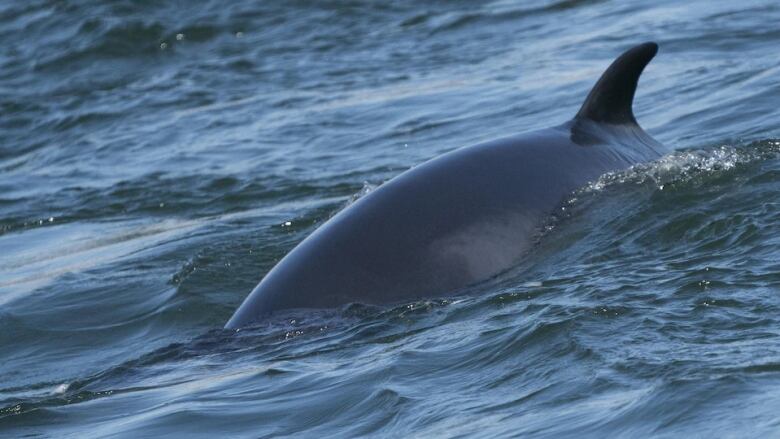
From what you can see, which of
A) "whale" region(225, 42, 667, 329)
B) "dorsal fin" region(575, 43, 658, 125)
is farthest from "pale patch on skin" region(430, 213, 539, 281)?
"dorsal fin" region(575, 43, 658, 125)

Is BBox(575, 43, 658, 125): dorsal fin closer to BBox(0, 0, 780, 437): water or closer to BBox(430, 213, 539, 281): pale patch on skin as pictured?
BBox(0, 0, 780, 437): water

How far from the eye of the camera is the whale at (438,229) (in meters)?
7.34

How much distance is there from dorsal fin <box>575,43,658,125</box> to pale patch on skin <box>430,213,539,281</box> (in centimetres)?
120

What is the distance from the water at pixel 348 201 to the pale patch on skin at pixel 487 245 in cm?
10

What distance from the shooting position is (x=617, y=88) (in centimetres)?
874

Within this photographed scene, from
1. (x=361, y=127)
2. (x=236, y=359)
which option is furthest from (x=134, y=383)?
(x=361, y=127)

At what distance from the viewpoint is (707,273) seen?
7.06 meters

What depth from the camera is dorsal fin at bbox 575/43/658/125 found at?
8680 mm

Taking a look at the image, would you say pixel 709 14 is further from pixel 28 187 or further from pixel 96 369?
pixel 96 369

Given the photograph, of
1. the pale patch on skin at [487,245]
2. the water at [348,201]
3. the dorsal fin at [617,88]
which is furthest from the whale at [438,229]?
the dorsal fin at [617,88]

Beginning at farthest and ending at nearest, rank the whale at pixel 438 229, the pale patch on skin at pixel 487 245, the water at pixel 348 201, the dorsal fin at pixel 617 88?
the dorsal fin at pixel 617 88, the pale patch on skin at pixel 487 245, the whale at pixel 438 229, the water at pixel 348 201

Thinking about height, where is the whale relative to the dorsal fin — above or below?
below

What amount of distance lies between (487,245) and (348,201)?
3.77 m

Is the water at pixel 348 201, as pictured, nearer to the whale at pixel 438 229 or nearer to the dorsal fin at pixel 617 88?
the whale at pixel 438 229
